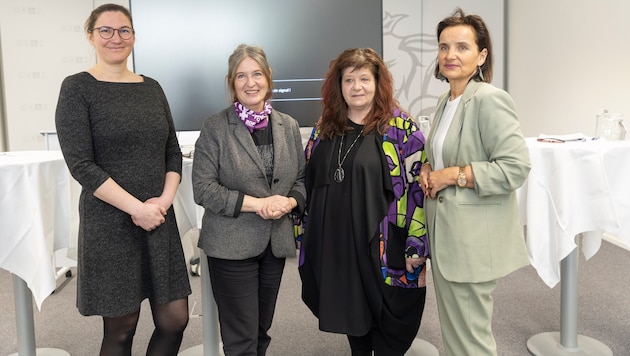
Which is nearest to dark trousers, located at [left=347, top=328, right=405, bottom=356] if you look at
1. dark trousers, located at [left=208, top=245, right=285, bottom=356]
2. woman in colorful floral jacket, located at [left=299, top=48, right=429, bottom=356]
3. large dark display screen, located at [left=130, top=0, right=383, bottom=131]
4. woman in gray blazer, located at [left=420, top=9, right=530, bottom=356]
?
woman in colorful floral jacket, located at [left=299, top=48, right=429, bottom=356]

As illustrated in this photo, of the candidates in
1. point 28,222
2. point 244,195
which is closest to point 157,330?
point 244,195

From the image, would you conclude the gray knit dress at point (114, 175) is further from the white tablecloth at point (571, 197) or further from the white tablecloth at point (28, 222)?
the white tablecloth at point (571, 197)

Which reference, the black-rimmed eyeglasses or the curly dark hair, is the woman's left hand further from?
the black-rimmed eyeglasses

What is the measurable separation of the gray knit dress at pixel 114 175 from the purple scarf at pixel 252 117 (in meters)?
0.29

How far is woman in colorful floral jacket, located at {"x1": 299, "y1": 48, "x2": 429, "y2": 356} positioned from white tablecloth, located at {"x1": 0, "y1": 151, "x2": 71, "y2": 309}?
1.11 meters

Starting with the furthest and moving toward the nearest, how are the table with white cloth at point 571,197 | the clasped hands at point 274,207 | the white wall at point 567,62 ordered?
A: the white wall at point 567,62
the table with white cloth at point 571,197
the clasped hands at point 274,207

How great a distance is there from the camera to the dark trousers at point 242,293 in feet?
6.81

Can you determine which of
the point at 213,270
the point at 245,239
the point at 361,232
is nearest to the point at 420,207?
the point at 361,232

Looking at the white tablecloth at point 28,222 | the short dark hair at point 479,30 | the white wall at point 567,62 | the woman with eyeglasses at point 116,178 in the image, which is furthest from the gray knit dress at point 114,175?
the white wall at point 567,62

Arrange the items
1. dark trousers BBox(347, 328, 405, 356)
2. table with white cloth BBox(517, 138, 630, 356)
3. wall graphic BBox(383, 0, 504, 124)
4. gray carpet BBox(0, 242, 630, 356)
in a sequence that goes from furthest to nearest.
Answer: wall graphic BBox(383, 0, 504, 124) < gray carpet BBox(0, 242, 630, 356) < table with white cloth BBox(517, 138, 630, 356) < dark trousers BBox(347, 328, 405, 356)

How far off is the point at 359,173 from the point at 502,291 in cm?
206

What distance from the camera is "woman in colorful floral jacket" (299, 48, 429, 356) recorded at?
2039mm

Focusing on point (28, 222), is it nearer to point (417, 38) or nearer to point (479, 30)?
point (479, 30)

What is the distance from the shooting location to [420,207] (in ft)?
6.83
